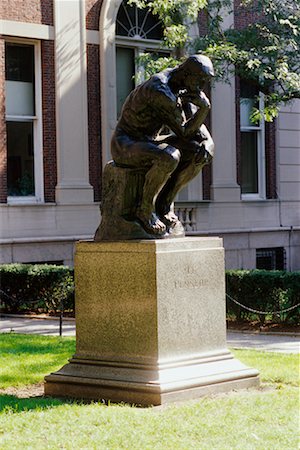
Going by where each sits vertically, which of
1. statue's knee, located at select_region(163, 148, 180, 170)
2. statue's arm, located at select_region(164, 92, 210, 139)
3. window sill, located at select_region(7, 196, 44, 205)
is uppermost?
statue's arm, located at select_region(164, 92, 210, 139)

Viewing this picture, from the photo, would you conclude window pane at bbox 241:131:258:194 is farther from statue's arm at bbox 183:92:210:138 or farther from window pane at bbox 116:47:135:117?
statue's arm at bbox 183:92:210:138

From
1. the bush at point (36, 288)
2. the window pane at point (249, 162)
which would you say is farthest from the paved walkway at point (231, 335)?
the window pane at point (249, 162)

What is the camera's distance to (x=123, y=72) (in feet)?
88.8

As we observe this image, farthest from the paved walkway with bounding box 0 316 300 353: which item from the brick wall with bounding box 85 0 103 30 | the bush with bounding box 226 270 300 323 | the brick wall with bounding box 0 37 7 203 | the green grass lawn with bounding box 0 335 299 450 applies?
the brick wall with bounding box 85 0 103 30

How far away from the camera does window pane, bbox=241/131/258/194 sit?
30.3 metres

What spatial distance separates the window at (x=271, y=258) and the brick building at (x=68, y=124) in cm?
105

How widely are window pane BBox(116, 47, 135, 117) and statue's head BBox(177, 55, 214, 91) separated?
653 inches

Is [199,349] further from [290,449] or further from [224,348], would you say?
[290,449]

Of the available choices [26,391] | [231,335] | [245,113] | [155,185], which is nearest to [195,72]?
[155,185]

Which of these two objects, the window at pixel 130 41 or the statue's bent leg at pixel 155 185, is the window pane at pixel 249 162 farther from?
the statue's bent leg at pixel 155 185

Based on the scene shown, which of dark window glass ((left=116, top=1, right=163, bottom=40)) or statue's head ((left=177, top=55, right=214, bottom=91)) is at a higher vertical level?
dark window glass ((left=116, top=1, right=163, bottom=40))

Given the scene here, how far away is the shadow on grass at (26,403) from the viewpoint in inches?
367

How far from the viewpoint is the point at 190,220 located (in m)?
28.2

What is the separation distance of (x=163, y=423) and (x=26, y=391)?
279cm
